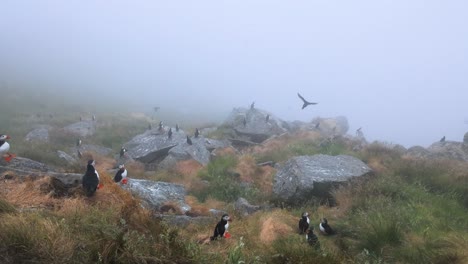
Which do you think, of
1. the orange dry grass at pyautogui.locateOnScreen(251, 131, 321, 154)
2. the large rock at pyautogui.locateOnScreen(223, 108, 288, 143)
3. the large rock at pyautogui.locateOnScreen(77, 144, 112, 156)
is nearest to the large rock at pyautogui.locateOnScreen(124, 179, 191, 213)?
the orange dry grass at pyautogui.locateOnScreen(251, 131, 321, 154)

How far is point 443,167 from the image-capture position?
15039mm

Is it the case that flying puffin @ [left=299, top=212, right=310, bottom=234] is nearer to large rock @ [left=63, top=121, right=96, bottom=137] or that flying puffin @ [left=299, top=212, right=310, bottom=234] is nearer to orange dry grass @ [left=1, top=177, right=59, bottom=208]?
orange dry grass @ [left=1, top=177, right=59, bottom=208]

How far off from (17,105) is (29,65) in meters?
60.6

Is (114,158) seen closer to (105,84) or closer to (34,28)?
(105,84)

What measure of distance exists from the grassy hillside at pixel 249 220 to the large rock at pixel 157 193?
2.91ft

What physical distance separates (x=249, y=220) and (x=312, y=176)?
3.80 metres

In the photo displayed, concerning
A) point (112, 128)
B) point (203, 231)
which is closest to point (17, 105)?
point (112, 128)

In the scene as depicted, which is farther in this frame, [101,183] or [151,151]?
[151,151]

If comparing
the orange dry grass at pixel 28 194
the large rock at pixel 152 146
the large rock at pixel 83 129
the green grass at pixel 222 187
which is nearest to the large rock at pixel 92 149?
the large rock at pixel 152 146

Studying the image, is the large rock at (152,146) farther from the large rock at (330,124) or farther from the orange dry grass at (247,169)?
the large rock at (330,124)

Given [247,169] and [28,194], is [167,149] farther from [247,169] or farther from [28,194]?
[28,194]

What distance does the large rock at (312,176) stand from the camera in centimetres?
1382

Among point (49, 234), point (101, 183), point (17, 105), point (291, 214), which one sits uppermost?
point (49, 234)

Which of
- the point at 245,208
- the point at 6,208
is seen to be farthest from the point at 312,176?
the point at 6,208
